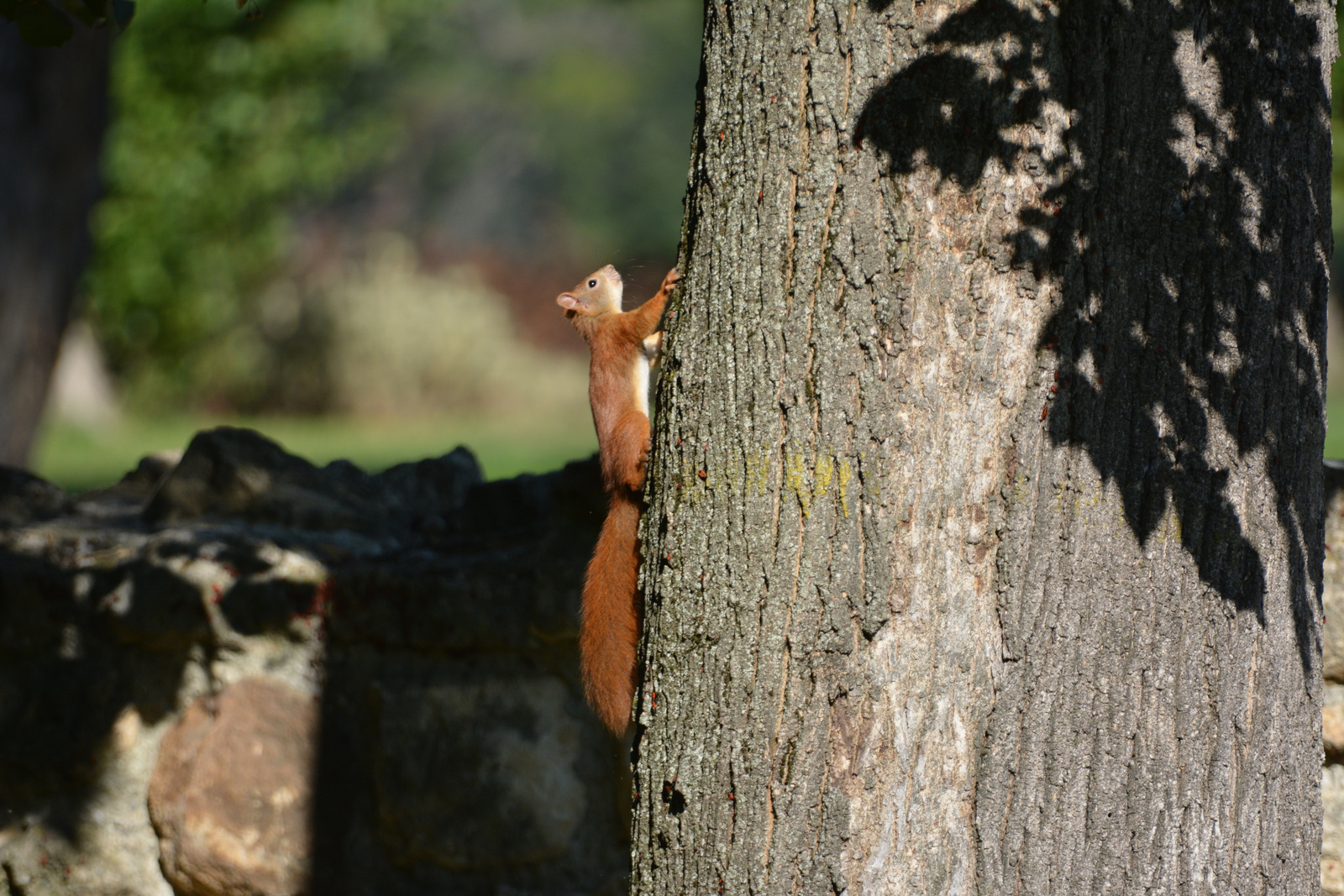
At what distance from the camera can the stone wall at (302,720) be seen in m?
2.81

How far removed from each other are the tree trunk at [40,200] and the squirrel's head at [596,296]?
9.06ft

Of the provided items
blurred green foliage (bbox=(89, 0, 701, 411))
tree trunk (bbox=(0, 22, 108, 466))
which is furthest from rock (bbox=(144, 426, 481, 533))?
blurred green foliage (bbox=(89, 0, 701, 411))

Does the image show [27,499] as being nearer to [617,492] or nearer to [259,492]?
[259,492]

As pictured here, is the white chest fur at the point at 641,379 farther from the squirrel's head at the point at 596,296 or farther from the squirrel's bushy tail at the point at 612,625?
the squirrel's bushy tail at the point at 612,625

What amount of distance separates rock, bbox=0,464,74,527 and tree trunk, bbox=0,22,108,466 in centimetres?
183

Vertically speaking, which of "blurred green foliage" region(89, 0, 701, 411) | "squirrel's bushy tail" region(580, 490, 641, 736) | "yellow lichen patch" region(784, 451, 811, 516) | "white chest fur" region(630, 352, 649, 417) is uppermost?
"blurred green foliage" region(89, 0, 701, 411)

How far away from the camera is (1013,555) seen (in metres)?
1.67

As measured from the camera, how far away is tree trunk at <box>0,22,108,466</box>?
483cm

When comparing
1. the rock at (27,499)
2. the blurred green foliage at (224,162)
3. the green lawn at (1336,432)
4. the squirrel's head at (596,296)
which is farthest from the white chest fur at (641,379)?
the blurred green foliage at (224,162)

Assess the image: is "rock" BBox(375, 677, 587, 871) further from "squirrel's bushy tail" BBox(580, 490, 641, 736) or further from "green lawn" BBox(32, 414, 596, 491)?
"green lawn" BBox(32, 414, 596, 491)

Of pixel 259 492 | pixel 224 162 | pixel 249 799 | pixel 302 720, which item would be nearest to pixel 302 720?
pixel 302 720

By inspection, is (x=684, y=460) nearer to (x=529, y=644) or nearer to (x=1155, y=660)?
(x=1155, y=660)

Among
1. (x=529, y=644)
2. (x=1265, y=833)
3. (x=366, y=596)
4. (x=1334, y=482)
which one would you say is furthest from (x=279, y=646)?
(x=1334, y=482)

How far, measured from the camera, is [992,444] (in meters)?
1.66
